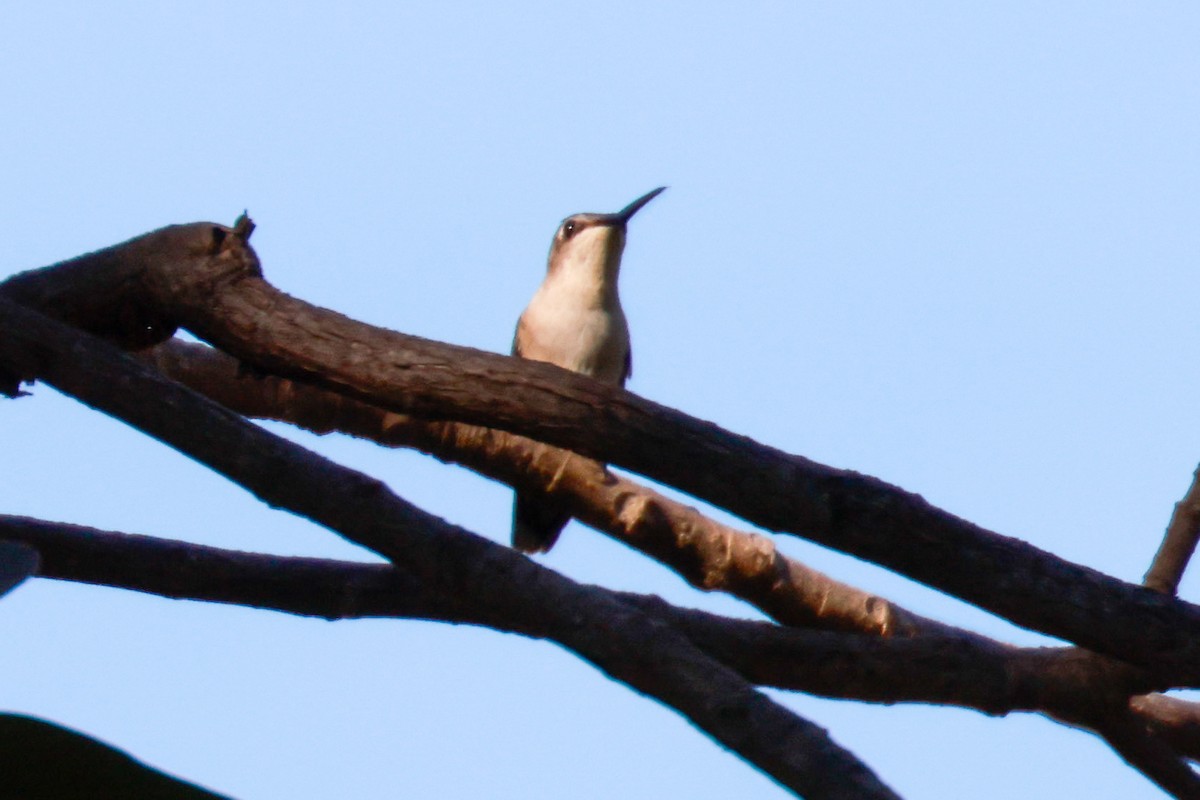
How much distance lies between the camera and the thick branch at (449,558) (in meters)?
2.23

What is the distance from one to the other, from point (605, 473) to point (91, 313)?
1741 mm

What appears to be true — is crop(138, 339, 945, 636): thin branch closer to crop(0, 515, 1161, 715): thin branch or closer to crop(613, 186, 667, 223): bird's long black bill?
crop(0, 515, 1161, 715): thin branch

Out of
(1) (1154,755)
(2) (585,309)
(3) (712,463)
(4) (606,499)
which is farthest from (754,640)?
(2) (585,309)

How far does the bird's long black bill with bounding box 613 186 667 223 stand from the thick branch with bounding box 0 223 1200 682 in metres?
5.73

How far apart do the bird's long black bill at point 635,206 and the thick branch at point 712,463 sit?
573cm

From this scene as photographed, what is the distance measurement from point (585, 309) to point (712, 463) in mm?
5824

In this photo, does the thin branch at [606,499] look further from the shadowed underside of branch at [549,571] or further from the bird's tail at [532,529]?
the bird's tail at [532,529]

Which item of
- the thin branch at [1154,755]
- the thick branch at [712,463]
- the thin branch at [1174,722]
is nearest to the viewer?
the thick branch at [712,463]

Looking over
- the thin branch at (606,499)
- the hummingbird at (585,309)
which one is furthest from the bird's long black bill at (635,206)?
the thin branch at (606,499)

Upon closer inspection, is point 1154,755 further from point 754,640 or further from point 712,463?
point 712,463

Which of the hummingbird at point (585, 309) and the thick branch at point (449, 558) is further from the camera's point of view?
the hummingbird at point (585, 309)

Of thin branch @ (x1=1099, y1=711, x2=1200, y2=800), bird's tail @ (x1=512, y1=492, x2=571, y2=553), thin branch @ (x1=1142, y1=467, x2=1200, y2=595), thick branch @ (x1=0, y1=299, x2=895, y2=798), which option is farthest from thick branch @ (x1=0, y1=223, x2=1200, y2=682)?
bird's tail @ (x1=512, y1=492, x2=571, y2=553)

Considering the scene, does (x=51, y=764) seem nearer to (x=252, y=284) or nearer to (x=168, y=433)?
(x=168, y=433)

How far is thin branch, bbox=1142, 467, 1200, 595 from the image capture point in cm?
390
